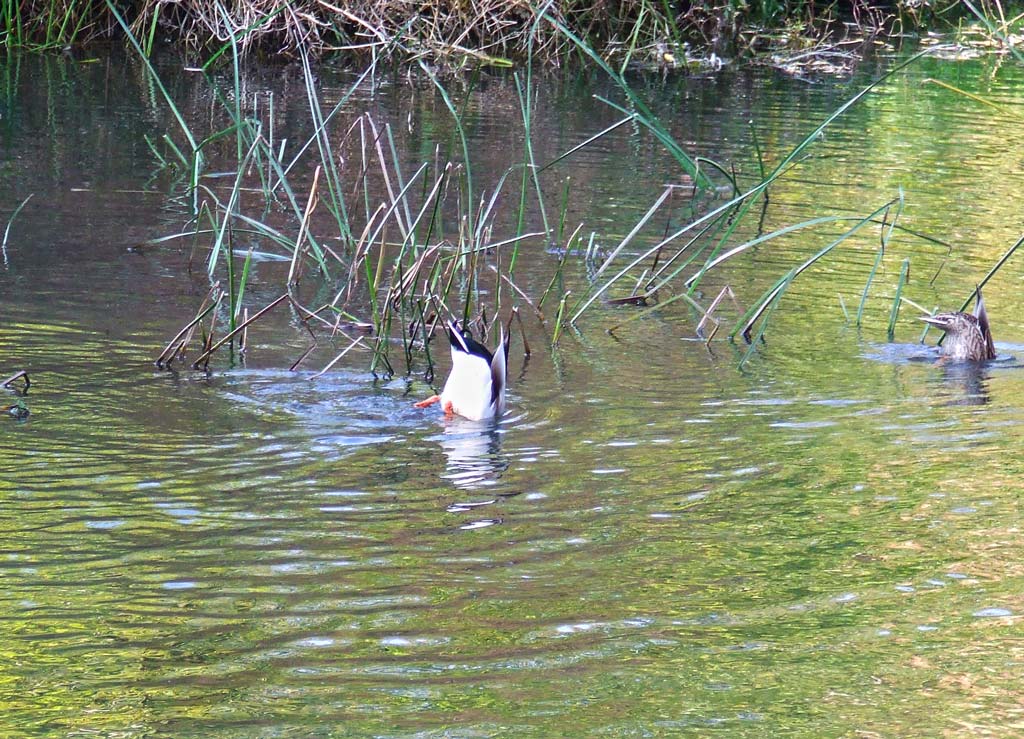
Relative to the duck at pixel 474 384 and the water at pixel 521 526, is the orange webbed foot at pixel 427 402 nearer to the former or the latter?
the duck at pixel 474 384

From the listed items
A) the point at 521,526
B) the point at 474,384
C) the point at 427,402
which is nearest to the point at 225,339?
the point at 427,402

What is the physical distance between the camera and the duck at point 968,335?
8.23 meters

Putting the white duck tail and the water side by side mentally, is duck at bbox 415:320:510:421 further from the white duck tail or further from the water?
the water

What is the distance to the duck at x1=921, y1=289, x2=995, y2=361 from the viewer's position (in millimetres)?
8234

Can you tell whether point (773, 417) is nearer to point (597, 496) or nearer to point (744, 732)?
point (597, 496)

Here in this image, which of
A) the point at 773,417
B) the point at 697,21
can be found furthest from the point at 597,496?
the point at 697,21

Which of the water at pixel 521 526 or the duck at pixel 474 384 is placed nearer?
the water at pixel 521 526

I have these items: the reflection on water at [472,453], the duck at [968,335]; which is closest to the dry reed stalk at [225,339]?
the reflection on water at [472,453]

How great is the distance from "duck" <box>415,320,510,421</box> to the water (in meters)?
0.14

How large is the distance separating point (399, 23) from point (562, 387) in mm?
14250

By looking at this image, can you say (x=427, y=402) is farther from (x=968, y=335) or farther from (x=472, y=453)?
(x=968, y=335)

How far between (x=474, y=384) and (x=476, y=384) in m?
0.01

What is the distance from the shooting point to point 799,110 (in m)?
18.1

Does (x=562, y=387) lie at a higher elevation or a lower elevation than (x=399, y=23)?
lower
